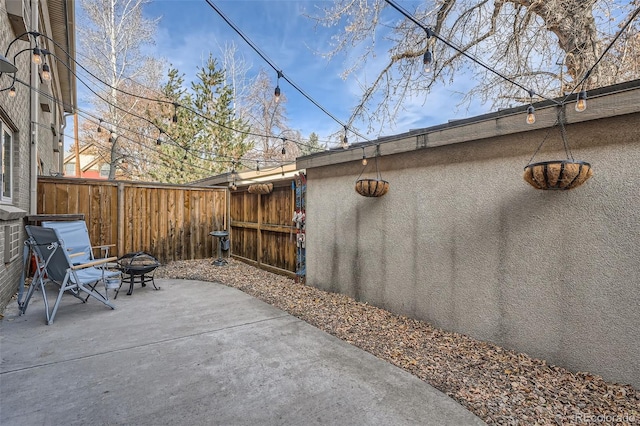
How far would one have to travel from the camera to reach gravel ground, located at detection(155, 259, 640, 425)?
1.89m

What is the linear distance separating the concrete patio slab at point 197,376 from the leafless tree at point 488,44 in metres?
4.98

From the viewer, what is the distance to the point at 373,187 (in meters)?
3.52

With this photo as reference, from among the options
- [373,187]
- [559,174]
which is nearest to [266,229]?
[373,187]

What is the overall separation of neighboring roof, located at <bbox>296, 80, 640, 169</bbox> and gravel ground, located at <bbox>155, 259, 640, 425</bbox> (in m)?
1.88

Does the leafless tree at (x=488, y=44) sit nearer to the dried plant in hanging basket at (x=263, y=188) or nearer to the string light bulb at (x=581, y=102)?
the dried plant in hanging basket at (x=263, y=188)

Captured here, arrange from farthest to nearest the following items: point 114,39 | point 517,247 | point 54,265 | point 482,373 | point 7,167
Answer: point 114,39, point 7,167, point 54,265, point 517,247, point 482,373

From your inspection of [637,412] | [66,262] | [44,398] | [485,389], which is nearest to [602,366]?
[637,412]

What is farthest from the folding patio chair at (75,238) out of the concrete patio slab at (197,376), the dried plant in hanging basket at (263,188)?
the dried plant in hanging basket at (263,188)

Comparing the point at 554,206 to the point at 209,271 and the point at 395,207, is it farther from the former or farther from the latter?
the point at 209,271

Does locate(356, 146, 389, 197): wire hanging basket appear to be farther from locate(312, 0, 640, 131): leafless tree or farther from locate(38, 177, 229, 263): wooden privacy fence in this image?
locate(38, 177, 229, 263): wooden privacy fence

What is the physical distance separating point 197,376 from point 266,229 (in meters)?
4.08

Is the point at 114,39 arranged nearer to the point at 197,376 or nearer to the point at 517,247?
the point at 197,376

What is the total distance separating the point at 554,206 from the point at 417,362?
5.43 ft

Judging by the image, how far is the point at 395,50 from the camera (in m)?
6.03
